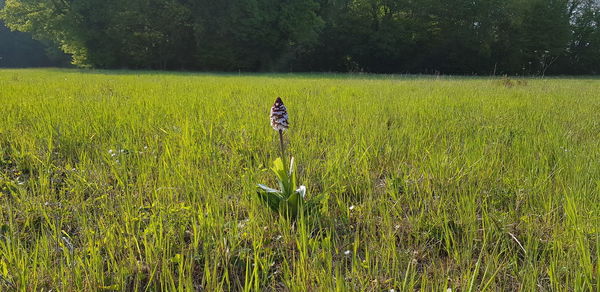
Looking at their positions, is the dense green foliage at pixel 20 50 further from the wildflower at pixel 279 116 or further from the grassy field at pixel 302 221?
the wildflower at pixel 279 116

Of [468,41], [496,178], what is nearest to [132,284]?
[496,178]

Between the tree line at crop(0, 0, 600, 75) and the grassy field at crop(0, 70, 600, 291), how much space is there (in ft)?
86.7

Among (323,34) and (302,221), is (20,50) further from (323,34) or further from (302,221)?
(302,221)

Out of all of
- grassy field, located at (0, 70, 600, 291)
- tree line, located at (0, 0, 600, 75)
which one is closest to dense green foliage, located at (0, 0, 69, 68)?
tree line, located at (0, 0, 600, 75)

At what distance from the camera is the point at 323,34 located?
32.7 metres

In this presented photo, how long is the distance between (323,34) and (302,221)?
1308 inches

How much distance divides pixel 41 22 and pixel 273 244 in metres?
34.1

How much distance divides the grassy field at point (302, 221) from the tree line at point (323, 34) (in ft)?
86.7

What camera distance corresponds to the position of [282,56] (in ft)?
101

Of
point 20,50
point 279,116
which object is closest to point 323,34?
point 279,116

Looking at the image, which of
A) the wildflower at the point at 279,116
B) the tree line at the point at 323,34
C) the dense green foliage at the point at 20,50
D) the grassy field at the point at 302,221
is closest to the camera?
the grassy field at the point at 302,221

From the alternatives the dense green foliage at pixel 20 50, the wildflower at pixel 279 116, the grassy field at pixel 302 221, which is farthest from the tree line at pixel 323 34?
the wildflower at pixel 279 116

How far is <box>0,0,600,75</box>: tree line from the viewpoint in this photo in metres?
26.9

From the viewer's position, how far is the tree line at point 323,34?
26891 mm
